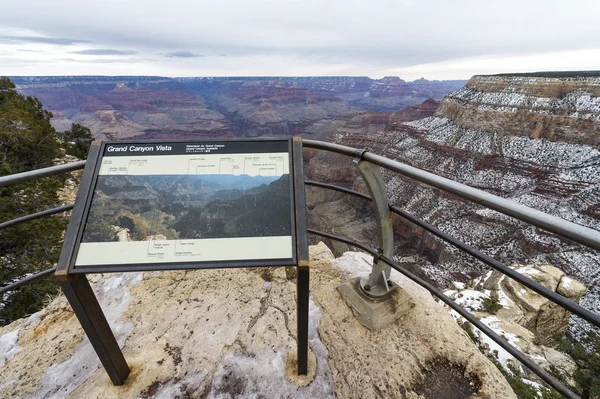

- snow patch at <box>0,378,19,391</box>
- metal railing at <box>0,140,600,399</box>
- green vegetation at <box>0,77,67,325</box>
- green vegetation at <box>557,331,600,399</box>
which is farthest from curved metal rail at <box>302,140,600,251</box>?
green vegetation at <box>557,331,600,399</box>

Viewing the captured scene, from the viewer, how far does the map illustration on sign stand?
1.67 m

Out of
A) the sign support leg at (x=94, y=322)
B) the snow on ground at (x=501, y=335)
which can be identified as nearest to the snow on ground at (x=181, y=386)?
the sign support leg at (x=94, y=322)

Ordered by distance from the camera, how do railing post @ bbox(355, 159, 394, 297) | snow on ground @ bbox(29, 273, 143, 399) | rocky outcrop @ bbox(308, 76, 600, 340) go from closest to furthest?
railing post @ bbox(355, 159, 394, 297) → snow on ground @ bbox(29, 273, 143, 399) → rocky outcrop @ bbox(308, 76, 600, 340)

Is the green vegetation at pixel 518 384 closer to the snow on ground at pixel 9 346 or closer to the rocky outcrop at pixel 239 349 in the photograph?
the rocky outcrop at pixel 239 349

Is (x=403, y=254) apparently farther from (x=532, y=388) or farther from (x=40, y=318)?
(x=40, y=318)

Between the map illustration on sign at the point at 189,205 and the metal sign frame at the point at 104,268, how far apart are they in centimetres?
3

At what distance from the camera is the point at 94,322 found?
1.82 m

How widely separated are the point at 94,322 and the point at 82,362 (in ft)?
3.17

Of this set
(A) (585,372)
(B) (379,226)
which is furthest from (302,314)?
(A) (585,372)

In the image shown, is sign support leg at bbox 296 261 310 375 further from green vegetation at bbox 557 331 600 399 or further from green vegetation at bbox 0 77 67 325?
green vegetation at bbox 557 331 600 399

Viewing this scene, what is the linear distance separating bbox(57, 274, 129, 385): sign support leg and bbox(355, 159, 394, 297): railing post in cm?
186

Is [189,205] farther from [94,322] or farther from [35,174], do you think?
[35,174]

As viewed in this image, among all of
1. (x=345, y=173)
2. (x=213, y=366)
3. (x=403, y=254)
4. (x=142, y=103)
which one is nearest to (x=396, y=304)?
(x=213, y=366)

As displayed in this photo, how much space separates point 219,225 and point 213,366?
1336 mm
